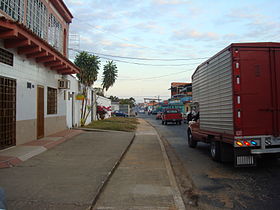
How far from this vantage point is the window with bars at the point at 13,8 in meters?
9.20

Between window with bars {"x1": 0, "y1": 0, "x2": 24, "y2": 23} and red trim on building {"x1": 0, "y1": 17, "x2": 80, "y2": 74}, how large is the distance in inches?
52.1

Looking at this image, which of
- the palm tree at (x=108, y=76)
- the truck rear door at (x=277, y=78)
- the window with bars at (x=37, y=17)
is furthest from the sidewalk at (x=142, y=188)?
the palm tree at (x=108, y=76)

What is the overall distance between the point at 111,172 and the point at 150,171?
115 cm

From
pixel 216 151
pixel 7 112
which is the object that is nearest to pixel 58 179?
pixel 7 112

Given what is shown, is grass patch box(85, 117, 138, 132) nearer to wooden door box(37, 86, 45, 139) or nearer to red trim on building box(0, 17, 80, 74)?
red trim on building box(0, 17, 80, 74)

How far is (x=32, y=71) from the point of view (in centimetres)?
1112

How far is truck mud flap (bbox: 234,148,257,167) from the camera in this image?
6.78 m

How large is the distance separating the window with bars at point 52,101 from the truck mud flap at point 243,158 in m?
9.67

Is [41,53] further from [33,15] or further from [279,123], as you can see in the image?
[279,123]

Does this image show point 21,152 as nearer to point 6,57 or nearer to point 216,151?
point 6,57

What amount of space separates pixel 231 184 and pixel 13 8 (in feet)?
31.9

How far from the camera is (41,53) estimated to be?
10.8 m

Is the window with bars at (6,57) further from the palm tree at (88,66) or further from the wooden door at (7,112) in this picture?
the palm tree at (88,66)

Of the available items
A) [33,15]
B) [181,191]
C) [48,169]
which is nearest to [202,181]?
[181,191]
